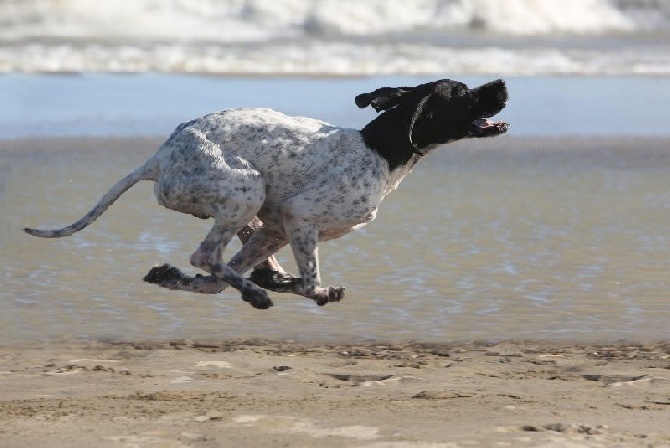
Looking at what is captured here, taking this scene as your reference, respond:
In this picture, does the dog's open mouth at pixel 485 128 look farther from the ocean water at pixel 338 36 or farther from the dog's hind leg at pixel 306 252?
the ocean water at pixel 338 36

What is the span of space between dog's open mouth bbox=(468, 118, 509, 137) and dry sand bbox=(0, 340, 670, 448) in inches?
47.1

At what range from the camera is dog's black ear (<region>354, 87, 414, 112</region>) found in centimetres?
735

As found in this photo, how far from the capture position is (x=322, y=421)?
6258 millimetres

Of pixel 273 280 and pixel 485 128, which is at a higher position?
pixel 485 128

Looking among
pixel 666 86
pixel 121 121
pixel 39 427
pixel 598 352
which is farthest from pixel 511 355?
pixel 666 86

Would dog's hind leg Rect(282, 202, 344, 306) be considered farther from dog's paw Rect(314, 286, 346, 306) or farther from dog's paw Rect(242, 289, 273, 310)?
dog's paw Rect(242, 289, 273, 310)

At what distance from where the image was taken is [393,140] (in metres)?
7.25

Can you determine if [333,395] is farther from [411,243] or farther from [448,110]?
[411,243]

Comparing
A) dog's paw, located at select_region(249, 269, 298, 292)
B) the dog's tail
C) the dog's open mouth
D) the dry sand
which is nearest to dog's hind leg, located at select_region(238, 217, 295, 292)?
dog's paw, located at select_region(249, 269, 298, 292)

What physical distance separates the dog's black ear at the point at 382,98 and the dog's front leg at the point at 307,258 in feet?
2.24

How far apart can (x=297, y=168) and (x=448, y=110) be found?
79cm

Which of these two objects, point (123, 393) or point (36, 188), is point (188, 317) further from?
point (36, 188)

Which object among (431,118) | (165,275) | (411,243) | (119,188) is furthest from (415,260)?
(119,188)

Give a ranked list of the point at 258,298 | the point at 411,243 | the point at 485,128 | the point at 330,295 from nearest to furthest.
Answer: the point at 258,298
the point at 485,128
the point at 330,295
the point at 411,243
